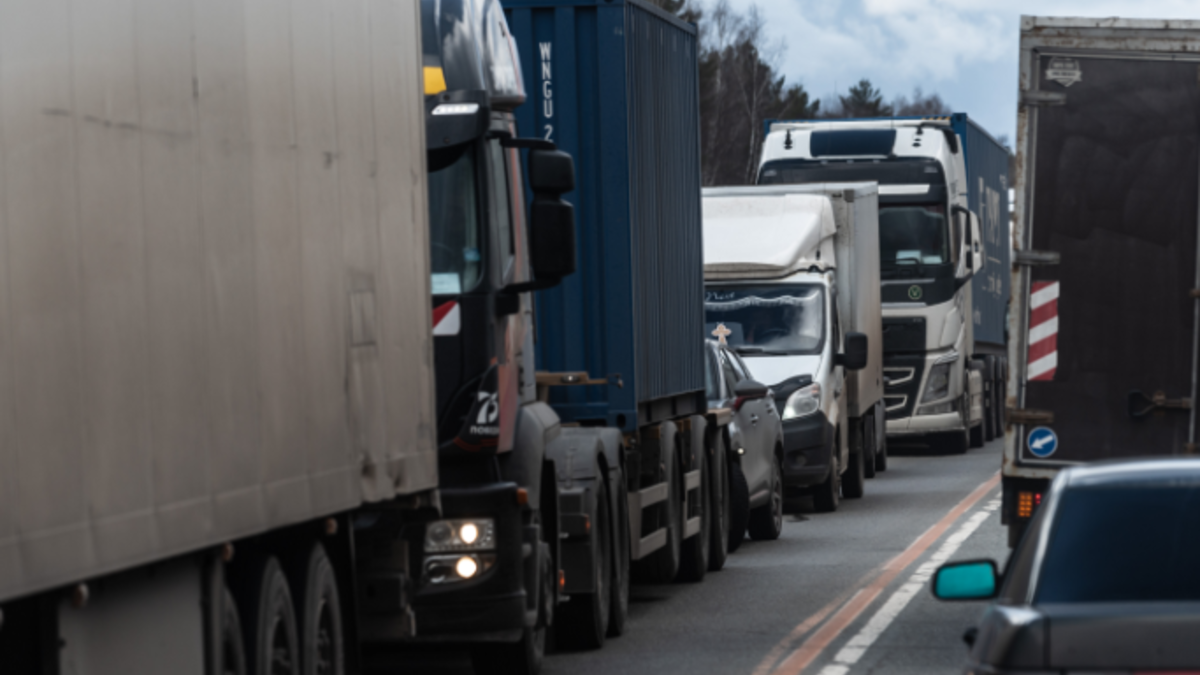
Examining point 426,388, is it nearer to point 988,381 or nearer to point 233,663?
point 233,663

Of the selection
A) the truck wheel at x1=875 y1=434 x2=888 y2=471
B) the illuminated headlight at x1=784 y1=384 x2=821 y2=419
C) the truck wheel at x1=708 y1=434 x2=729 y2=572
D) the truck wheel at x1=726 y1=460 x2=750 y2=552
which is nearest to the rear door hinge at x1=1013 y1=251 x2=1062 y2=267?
the truck wheel at x1=708 y1=434 x2=729 y2=572

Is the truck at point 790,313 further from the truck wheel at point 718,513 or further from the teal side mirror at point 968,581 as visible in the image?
the teal side mirror at point 968,581

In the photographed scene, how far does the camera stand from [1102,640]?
4.64 m

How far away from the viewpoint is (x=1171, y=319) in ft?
35.0

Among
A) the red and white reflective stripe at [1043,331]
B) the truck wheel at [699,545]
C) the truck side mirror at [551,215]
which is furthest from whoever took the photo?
the truck wheel at [699,545]

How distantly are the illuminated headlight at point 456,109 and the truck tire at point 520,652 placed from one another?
1.99 m

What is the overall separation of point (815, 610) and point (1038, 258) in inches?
119

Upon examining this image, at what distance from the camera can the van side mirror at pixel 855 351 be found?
2070 cm

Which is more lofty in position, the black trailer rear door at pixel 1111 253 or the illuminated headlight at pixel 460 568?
the black trailer rear door at pixel 1111 253

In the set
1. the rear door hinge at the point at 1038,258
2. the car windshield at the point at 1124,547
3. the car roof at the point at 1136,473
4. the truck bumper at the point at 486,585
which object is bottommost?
the truck bumper at the point at 486,585

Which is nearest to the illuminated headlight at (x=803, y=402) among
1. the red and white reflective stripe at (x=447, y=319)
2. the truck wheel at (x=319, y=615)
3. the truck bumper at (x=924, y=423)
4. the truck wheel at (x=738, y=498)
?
the truck wheel at (x=738, y=498)

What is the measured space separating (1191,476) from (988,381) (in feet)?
91.8

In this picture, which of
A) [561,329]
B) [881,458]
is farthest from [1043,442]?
[881,458]

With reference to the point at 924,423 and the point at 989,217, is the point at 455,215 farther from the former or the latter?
the point at 989,217
